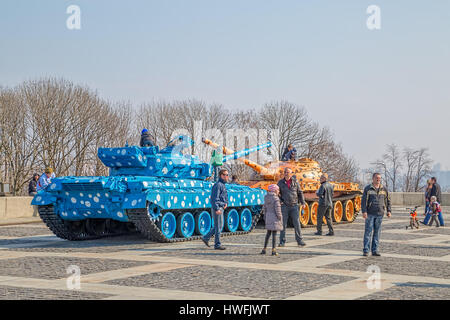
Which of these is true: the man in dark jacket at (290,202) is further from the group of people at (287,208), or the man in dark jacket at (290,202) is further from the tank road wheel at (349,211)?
the tank road wheel at (349,211)

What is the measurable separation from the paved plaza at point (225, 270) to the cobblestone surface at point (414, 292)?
0.01 m

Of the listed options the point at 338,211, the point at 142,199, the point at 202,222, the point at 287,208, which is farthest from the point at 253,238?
the point at 338,211

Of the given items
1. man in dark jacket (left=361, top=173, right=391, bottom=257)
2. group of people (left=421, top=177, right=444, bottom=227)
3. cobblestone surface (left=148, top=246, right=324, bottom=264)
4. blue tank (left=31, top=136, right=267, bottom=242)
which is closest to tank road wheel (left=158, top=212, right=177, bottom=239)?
blue tank (left=31, top=136, right=267, bottom=242)

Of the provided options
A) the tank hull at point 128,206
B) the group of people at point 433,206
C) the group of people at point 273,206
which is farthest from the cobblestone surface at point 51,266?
the group of people at point 433,206

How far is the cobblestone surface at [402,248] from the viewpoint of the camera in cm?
1403

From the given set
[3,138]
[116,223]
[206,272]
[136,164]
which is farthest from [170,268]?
[3,138]

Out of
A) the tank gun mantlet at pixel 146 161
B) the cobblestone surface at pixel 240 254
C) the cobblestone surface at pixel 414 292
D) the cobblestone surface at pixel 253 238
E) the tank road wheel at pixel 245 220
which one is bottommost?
the cobblestone surface at pixel 414 292

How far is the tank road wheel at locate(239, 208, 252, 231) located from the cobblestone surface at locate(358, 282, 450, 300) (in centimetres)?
1028

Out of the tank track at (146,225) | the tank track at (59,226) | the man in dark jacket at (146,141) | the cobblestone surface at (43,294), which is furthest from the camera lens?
the man in dark jacket at (146,141)

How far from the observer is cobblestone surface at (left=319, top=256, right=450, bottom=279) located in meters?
10.9

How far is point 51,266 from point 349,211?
595 inches

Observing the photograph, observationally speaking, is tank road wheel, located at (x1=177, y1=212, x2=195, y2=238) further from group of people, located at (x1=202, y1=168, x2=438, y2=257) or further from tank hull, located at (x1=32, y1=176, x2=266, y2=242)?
group of people, located at (x1=202, y1=168, x2=438, y2=257)
